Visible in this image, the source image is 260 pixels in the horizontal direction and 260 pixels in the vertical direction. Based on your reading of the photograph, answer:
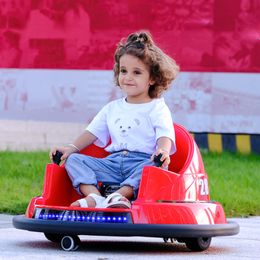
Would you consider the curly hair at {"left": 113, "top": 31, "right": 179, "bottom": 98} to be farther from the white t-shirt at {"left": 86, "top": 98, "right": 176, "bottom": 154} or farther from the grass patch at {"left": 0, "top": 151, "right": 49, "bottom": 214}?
the grass patch at {"left": 0, "top": 151, "right": 49, "bottom": 214}

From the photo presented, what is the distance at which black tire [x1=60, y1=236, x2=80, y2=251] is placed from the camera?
5305 mm

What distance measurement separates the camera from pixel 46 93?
534 inches

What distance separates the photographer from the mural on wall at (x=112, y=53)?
503 inches

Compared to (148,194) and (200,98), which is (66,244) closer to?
(148,194)

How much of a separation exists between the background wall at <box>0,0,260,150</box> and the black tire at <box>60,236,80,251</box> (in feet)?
25.0

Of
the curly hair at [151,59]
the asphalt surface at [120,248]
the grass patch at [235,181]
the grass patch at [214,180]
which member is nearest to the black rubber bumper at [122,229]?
the asphalt surface at [120,248]

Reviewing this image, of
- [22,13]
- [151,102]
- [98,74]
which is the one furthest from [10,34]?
[151,102]

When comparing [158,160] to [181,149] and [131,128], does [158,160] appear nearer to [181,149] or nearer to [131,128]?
[131,128]

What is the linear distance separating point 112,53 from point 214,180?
13.4 feet

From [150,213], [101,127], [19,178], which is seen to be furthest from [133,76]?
[19,178]

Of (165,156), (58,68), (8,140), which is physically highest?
(165,156)

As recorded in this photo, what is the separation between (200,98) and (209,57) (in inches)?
20.1

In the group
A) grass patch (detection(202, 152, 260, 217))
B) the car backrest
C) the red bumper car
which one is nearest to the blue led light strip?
the red bumper car

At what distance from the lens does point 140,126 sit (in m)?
5.65
